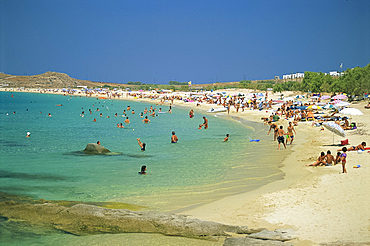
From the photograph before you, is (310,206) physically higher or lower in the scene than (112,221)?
higher

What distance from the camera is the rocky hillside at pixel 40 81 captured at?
569 feet

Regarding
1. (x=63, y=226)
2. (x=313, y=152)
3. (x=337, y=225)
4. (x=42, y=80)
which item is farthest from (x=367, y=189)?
(x=42, y=80)

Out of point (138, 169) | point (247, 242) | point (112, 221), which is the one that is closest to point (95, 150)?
point (138, 169)

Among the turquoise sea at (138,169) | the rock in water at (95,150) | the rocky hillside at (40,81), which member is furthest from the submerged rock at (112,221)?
the rocky hillside at (40,81)

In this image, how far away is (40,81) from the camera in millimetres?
179500

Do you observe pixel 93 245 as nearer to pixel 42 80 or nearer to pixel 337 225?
pixel 337 225

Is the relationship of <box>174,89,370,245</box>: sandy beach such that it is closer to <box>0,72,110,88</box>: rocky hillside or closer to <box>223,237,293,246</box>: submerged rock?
<box>223,237,293,246</box>: submerged rock

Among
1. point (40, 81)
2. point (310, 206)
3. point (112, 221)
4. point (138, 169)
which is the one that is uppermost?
point (40, 81)

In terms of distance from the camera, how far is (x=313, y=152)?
757 inches

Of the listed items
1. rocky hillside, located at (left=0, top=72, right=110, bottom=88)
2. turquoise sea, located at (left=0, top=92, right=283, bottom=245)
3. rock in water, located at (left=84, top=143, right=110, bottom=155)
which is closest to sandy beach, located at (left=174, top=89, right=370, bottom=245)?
turquoise sea, located at (left=0, top=92, right=283, bottom=245)

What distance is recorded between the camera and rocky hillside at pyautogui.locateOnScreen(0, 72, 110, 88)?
174 m

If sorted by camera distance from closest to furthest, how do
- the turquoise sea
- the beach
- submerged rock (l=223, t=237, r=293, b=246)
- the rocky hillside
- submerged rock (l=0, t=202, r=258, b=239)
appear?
submerged rock (l=223, t=237, r=293, b=246)
the beach
submerged rock (l=0, t=202, r=258, b=239)
the turquoise sea
the rocky hillside

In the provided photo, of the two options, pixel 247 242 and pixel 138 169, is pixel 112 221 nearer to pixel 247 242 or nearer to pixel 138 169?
pixel 247 242

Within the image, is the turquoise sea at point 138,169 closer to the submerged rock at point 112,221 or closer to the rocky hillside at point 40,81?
the submerged rock at point 112,221
